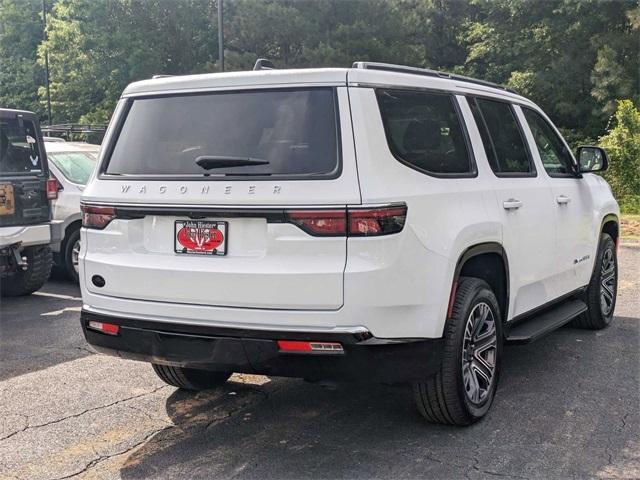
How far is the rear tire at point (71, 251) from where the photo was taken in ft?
29.3

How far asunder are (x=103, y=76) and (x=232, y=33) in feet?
30.0

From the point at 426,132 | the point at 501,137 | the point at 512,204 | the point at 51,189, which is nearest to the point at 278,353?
the point at 426,132

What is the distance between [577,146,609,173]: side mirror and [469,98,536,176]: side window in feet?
3.35

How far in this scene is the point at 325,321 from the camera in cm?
336

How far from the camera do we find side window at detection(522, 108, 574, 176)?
17.4 ft

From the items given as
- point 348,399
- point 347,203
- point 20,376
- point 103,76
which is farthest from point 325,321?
point 103,76

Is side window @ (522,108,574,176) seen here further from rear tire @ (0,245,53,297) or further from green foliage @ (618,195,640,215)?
green foliage @ (618,195,640,215)

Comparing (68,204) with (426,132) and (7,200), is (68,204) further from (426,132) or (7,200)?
(426,132)

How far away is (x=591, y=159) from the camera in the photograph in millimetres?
5871

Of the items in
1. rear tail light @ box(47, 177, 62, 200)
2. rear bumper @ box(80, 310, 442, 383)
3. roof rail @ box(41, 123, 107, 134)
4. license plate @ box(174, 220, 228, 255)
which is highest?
license plate @ box(174, 220, 228, 255)

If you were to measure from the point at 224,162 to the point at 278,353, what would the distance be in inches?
38.3

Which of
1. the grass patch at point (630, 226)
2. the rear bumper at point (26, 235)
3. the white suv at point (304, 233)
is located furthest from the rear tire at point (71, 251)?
the grass patch at point (630, 226)

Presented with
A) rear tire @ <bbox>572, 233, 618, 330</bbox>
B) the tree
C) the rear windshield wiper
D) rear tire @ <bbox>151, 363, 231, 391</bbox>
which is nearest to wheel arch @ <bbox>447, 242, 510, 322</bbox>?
the rear windshield wiper

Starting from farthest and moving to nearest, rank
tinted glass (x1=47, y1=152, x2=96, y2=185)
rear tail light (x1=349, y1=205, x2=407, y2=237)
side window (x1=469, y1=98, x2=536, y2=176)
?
tinted glass (x1=47, y1=152, x2=96, y2=185) → side window (x1=469, y1=98, x2=536, y2=176) → rear tail light (x1=349, y1=205, x2=407, y2=237)
